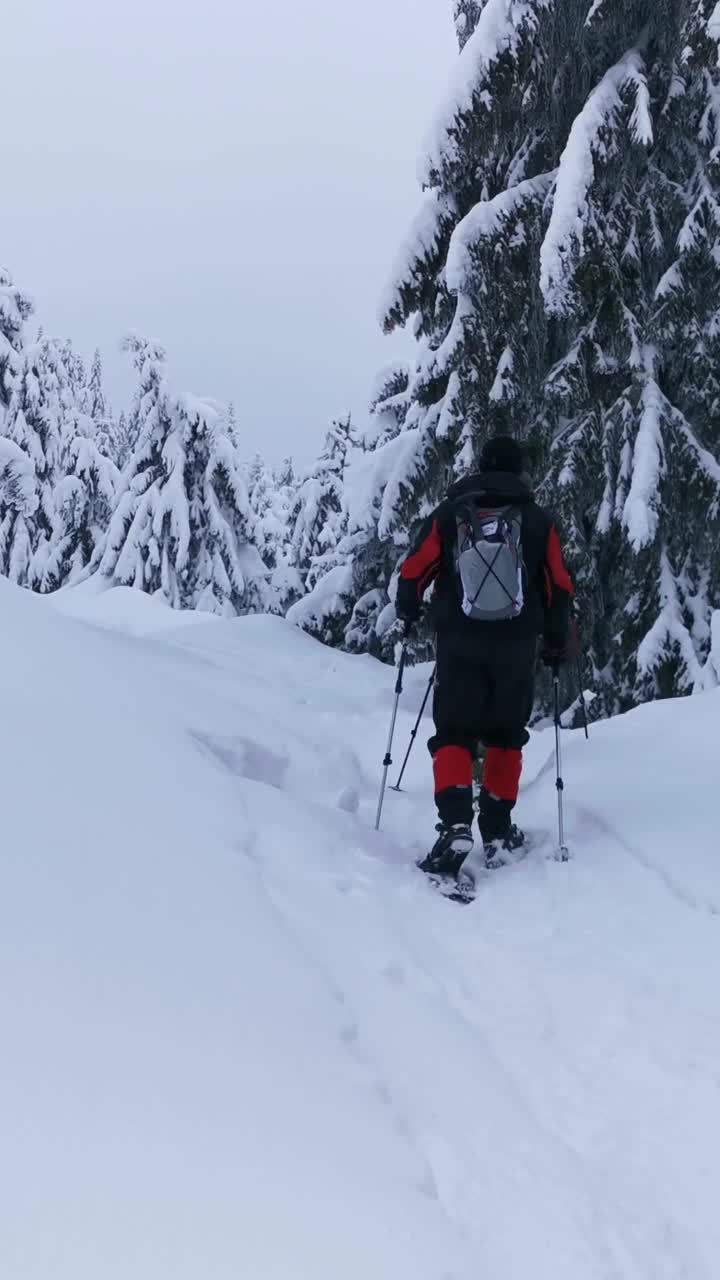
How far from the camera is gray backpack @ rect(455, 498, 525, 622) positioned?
4.74 m

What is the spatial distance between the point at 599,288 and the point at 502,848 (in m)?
5.50

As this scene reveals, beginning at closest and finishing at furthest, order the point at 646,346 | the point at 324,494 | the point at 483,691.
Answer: the point at 483,691 < the point at 646,346 < the point at 324,494

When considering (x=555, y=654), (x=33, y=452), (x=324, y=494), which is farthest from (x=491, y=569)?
(x=33, y=452)

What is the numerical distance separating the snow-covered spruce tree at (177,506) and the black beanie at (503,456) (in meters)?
16.9

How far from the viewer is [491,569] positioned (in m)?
4.74

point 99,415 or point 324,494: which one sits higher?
point 99,415

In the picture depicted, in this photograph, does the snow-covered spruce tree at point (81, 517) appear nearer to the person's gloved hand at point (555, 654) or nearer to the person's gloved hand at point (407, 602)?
the person's gloved hand at point (407, 602)

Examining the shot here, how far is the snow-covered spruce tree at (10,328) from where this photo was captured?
82.0ft

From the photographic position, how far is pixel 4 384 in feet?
83.9

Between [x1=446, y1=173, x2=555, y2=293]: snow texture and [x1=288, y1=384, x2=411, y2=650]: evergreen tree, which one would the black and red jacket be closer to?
[x1=446, y1=173, x2=555, y2=293]: snow texture

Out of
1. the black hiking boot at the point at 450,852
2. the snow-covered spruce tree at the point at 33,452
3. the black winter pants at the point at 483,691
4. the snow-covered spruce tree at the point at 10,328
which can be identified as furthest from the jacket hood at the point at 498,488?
the snow-covered spruce tree at the point at 10,328

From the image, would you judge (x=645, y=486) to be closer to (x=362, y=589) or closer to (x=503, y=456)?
(x=503, y=456)

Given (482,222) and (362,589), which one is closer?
(482,222)

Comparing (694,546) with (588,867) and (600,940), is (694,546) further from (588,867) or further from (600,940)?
(600,940)
